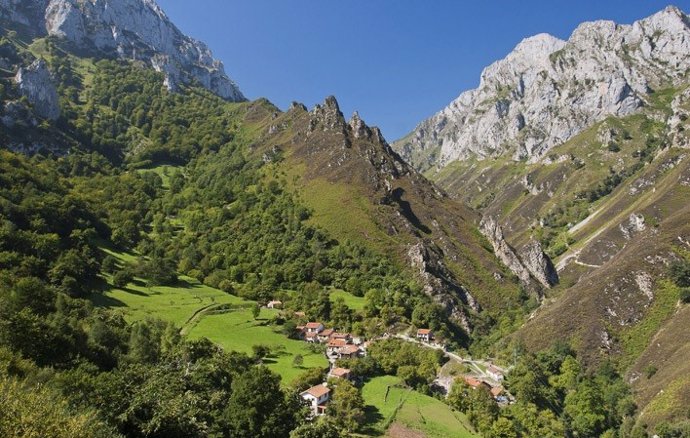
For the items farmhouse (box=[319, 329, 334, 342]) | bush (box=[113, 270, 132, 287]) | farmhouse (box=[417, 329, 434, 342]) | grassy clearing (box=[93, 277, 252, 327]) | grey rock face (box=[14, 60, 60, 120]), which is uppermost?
grey rock face (box=[14, 60, 60, 120])

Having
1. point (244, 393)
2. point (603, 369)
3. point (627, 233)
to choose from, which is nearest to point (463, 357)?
point (603, 369)

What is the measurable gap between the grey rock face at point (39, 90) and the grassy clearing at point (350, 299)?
13219cm

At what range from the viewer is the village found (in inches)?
2427

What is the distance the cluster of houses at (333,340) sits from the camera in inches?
3078

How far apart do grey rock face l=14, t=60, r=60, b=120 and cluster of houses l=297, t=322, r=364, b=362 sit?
460ft

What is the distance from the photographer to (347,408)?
192ft

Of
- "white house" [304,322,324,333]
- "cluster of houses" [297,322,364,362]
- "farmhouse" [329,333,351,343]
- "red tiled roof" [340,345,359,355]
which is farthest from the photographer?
"white house" [304,322,324,333]

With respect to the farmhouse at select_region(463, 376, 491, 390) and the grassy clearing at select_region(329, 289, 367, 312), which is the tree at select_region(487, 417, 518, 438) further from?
the grassy clearing at select_region(329, 289, 367, 312)

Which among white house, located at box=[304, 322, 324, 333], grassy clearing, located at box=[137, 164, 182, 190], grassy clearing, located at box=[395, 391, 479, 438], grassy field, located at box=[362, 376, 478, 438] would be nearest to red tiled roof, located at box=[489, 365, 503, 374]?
grassy field, located at box=[362, 376, 478, 438]

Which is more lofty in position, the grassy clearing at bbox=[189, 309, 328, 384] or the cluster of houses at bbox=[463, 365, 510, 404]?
the grassy clearing at bbox=[189, 309, 328, 384]

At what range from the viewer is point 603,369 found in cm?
8788

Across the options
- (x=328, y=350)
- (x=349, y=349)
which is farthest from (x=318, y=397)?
(x=328, y=350)

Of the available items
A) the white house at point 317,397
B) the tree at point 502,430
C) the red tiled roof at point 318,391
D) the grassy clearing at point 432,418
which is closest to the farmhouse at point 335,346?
the grassy clearing at point 432,418

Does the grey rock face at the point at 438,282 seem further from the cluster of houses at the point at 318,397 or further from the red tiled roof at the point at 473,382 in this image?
the cluster of houses at the point at 318,397
